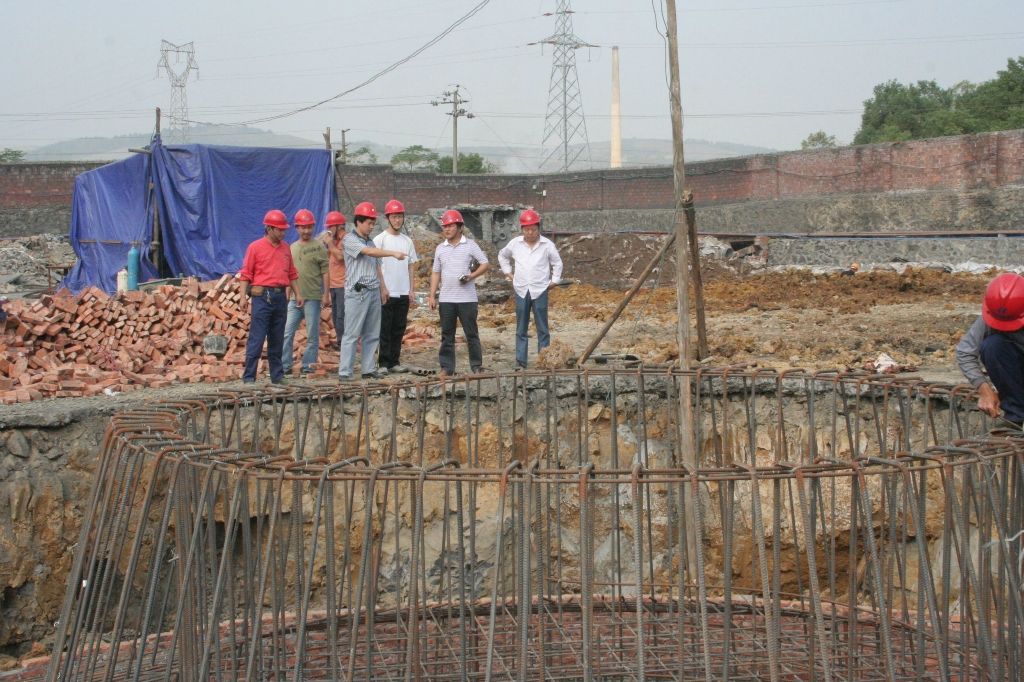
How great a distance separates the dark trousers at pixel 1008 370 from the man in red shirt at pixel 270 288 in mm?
5271

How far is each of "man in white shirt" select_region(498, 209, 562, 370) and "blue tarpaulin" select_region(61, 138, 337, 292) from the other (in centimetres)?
498

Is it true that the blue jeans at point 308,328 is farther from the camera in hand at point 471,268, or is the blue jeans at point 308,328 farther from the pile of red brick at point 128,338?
the camera in hand at point 471,268

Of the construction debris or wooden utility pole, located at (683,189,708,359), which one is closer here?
wooden utility pole, located at (683,189,708,359)

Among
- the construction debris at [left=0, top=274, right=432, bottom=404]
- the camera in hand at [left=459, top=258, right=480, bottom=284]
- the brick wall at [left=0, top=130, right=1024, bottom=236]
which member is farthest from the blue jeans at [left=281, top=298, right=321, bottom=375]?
the brick wall at [left=0, top=130, right=1024, bottom=236]

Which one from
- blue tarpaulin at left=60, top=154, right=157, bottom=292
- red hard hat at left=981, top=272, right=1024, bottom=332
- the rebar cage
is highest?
blue tarpaulin at left=60, top=154, right=157, bottom=292

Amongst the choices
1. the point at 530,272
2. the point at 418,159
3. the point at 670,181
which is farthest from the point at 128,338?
the point at 418,159

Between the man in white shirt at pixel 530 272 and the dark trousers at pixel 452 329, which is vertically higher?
the man in white shirt at pixel 530 272

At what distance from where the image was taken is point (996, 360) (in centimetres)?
457

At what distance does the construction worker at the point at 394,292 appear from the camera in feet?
27.5

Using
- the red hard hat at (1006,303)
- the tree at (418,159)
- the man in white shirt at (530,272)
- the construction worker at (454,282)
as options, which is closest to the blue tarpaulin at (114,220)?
the construction worker at (454,282)

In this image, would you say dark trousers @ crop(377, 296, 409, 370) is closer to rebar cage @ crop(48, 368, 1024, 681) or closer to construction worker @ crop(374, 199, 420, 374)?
construction worker @ crop(374, 199, 420, 374)

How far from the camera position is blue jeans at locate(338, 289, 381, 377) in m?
8.15

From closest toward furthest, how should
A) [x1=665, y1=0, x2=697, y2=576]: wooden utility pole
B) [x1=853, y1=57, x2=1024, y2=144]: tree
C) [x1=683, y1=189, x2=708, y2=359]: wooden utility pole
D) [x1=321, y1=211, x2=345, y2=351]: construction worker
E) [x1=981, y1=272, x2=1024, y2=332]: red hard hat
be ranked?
1. [x1=981, y1=272, x2=1024, y2=332]: red hard hat
2. [x1=665, y1=0, x2=697, y2=576]: wooden utility pole
3. [x1=683, y1=189, x2=708, y2=359]: wooden utility pole
4. [x1=321, y1=211, x2=345, y2=351]: construction worker
5. [x1=853, y1=57, x2=1024, y2=144]: tree

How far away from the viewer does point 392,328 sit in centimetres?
870
